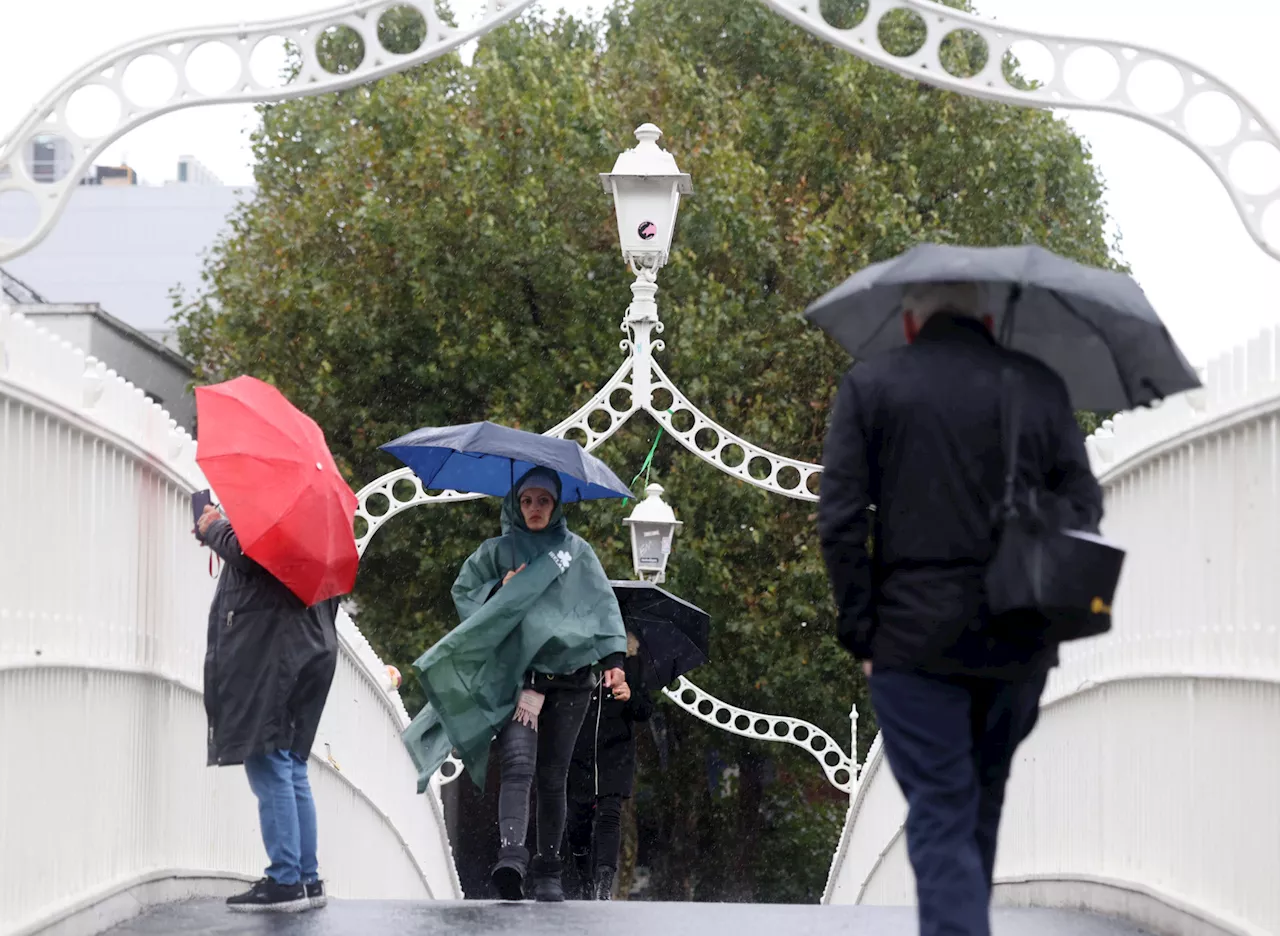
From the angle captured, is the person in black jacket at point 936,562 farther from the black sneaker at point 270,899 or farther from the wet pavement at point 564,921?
the black sneaker at point 270,899

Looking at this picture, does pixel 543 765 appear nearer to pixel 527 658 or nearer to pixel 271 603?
pixel 527 658

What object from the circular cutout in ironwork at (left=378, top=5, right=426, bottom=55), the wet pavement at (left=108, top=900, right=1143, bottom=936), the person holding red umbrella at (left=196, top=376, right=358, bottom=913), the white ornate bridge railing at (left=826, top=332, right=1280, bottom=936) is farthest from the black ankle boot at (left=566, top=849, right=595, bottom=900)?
the circular cutout in ironwork at (left=378, top=5, right=426, bottom=55)

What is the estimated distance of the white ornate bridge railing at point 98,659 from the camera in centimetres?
589

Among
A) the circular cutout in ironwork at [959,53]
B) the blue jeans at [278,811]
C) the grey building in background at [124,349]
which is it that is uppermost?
the circular cutout in ironwork at [959,53]

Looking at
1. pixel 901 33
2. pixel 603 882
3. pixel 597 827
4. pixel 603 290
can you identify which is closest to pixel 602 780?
pixel 597 827

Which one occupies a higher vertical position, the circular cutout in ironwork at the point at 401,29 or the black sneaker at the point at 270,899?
the circular cutout in ironwork at the point at 401,29

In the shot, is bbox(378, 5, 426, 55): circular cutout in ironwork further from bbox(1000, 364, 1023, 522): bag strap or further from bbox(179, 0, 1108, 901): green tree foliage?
bbox(1000, 364, 1023, 522): bag strap

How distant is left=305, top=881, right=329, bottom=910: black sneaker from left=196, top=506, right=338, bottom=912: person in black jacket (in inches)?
2.3

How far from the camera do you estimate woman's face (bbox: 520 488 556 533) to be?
865cm

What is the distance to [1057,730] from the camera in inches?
349

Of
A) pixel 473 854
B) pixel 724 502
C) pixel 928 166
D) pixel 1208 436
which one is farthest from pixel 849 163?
pixel 1208 436

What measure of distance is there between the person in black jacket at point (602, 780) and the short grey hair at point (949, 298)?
248 inches

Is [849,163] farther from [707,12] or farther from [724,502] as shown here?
[724,502]

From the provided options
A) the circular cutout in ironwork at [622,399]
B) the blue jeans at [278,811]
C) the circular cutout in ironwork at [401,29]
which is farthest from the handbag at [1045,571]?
the circular cutout in ironwork at [401,29]
